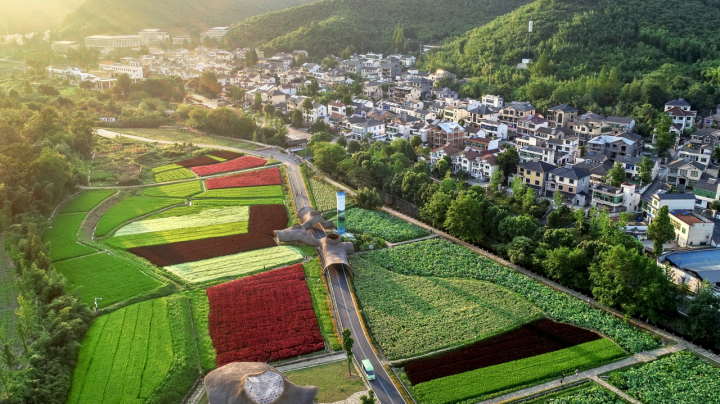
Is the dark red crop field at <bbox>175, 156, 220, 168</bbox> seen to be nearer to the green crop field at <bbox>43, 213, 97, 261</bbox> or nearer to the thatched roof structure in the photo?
the green crop field at <bbox>43, 213, 97, 261</bbox>

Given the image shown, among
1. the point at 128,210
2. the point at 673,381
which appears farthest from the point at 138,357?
the point at 673,381

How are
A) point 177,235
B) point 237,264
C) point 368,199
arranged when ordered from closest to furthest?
1. point 237,264
2. point 177,235
3. point 368,199

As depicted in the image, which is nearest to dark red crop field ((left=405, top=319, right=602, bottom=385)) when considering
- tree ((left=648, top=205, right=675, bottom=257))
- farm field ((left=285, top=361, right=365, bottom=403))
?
farm field ((left=285, top=361, right=365, bottom=403))

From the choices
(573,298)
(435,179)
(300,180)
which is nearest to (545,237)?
(573,298)

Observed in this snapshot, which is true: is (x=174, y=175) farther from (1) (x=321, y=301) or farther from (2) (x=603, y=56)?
(2) (x=603, y=56)

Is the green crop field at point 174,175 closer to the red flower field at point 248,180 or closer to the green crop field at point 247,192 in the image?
the red flower field at point 248,180

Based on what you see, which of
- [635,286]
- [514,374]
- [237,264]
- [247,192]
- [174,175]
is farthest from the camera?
[174,175]

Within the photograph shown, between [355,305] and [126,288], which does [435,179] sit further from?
[126,288]

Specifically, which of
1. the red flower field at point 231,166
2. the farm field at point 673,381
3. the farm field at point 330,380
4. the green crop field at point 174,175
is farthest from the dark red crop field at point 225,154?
the farm field at point 673,381
